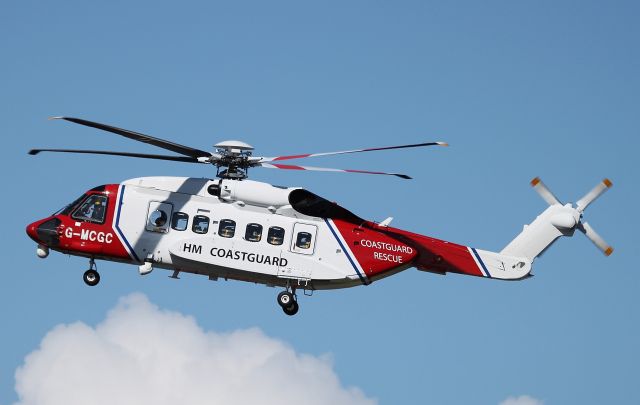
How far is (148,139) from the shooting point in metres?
29.2

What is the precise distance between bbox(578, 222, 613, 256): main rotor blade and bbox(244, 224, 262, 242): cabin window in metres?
10.1

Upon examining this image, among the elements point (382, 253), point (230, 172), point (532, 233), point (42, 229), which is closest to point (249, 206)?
point (230, 172)

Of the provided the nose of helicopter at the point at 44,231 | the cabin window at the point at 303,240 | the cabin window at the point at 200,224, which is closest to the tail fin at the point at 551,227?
the cabin window at the point at 303,240

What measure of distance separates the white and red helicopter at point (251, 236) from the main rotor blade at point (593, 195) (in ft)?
0.15

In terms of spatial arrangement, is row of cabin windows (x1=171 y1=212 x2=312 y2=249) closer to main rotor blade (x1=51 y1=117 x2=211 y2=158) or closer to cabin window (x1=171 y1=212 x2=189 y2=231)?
cabin window (x1=171 y1=212 x2=189 y2=231)

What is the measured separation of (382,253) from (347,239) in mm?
1145

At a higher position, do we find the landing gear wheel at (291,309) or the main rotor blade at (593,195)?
the main rotor blade at (593,195)

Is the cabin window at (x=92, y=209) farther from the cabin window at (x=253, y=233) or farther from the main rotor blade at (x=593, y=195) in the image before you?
the main rotor blade at (x=593, y=195)

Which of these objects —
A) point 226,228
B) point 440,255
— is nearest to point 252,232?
point 226,228

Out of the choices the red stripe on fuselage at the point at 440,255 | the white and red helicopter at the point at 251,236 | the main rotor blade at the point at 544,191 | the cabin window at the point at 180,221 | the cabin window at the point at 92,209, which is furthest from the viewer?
the main rotor blade at the point at 544,191

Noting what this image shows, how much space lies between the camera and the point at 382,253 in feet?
101

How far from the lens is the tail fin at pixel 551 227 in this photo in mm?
31719

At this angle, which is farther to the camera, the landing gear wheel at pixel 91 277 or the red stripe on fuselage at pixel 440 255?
the landing gear wheel at pixel 91 277

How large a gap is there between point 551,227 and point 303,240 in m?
7.90
